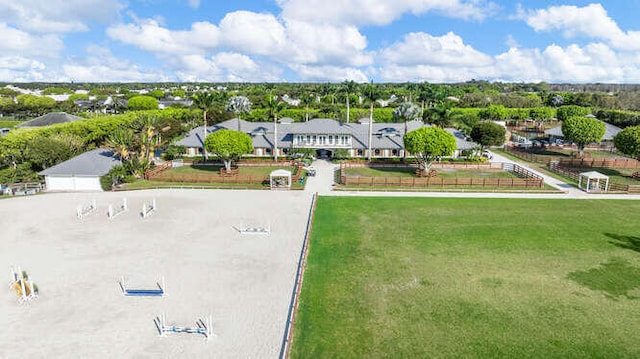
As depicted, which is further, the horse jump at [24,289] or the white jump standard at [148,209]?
the white jump standard at [148,209]

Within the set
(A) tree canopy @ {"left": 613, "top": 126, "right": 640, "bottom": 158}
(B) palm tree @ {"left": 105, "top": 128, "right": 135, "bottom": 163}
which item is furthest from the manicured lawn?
(A) tree canopy @ {"left": 613, "top": 126, "right": 640, "bottom": 158}

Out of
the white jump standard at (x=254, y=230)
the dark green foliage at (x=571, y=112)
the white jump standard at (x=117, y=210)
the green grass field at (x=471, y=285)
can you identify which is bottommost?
the green grass field at (x=471, y=285)

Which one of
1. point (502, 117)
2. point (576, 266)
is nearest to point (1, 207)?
point (576, 266)

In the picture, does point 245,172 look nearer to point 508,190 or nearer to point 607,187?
point 508,190

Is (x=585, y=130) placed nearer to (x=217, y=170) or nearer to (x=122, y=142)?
(x=217, y=170)

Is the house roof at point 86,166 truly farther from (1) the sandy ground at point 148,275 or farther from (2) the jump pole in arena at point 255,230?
(2) the jump pole in arena at point 255,230

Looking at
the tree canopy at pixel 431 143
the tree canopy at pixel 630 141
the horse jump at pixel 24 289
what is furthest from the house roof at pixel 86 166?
the tree canopy at pixel 630 141
